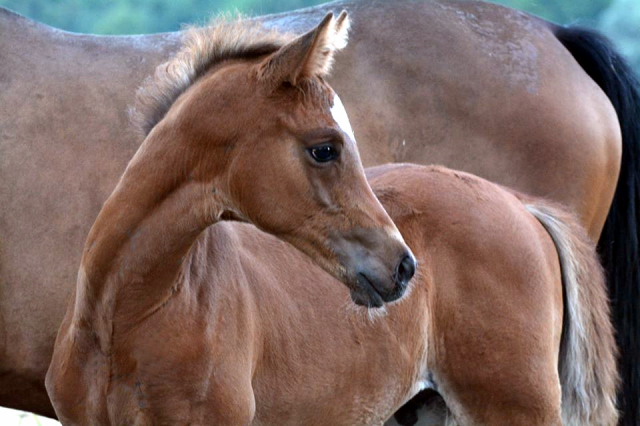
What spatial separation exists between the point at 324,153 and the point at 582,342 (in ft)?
4.78

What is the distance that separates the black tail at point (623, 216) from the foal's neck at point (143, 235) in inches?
96.5

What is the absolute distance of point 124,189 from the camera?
2.85 meters

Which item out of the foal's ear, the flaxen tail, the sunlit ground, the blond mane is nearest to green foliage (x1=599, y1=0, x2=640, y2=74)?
the sunlit ground

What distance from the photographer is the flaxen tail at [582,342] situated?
3625 mm

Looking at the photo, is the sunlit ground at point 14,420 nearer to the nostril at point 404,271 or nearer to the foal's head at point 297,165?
the foal's head at point 297,165

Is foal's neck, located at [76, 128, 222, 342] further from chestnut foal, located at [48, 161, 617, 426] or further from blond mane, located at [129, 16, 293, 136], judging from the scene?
blond mane, located at [129, 16, 293, 136]

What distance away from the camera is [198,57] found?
2.95m

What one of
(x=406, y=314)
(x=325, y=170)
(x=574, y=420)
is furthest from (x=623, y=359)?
(x=325, y=170)

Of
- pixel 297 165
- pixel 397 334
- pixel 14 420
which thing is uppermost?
pixel 297 165

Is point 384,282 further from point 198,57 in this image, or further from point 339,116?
point 198,57

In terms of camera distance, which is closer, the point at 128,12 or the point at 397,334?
the point at 397,334

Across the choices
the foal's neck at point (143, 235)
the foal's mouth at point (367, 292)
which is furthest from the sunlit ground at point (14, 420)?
the foal's mouth at point (367, 292)

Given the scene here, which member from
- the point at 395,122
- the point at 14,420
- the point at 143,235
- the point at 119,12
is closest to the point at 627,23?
the point at 119,12

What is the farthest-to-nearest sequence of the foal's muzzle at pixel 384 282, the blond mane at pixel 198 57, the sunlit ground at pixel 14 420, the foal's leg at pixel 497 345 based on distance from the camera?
the sunlit ground at pixel 14 420 < the foal's leg at pixel 497 345 < the blond mane at pixel 198 57 < the foal's muzzle at pixel 384 282
